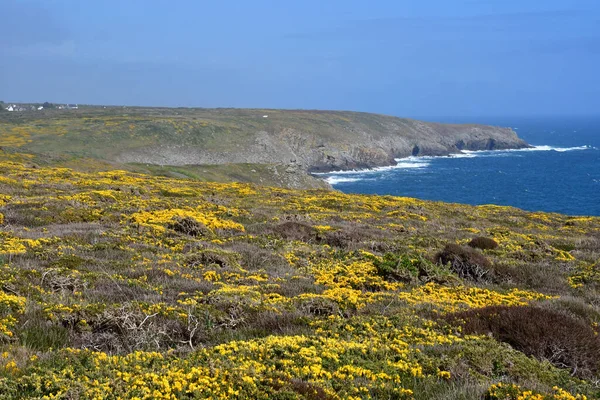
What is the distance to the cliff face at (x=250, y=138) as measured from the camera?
9281 centimetres

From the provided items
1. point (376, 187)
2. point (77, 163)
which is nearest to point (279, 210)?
point (77, 163)

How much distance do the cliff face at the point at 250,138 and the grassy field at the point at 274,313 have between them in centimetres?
6520

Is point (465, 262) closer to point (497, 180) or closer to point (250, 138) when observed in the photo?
point (497, 180)

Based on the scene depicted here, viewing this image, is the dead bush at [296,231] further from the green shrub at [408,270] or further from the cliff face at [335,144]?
the cliff face at [335,144]

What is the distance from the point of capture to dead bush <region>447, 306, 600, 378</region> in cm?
778

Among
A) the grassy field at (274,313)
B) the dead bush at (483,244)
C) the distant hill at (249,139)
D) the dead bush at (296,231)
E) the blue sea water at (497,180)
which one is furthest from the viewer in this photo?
the distant hill at (249,139)

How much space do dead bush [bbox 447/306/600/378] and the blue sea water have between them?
72907mm

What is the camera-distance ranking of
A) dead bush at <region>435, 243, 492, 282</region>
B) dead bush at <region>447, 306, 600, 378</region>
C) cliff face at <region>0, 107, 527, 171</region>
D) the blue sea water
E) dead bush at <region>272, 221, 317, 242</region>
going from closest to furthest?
dead bush at <region>447, 306, 600, 378</region> < dead bush at <region>435, 243, 492, 282</region> < dead bush at <region>272, 221, 317, 242</region> < the blue sea water < cliff face at <region>0, 107, 527, 171</region>

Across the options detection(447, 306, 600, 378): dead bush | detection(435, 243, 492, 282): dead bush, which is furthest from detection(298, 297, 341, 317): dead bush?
detection(435, 243, 492, 282): dead bush

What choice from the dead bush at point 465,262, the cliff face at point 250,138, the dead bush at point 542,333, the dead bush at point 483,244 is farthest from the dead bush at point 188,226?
the cliff face at point 250,138

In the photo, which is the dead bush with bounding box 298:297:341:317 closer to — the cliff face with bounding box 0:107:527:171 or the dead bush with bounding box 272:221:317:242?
the dead bush with bounding box 272:221:317:242

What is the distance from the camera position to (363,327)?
855 cm

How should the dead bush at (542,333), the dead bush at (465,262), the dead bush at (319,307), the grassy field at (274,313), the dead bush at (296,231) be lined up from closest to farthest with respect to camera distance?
the grassy field at (274,313) < the dead bush at (542,333) < the dead bush at (319,307) < the dead bush at (465,262) < the dead bush at (296,231)

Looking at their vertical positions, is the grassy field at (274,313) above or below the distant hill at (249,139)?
below
